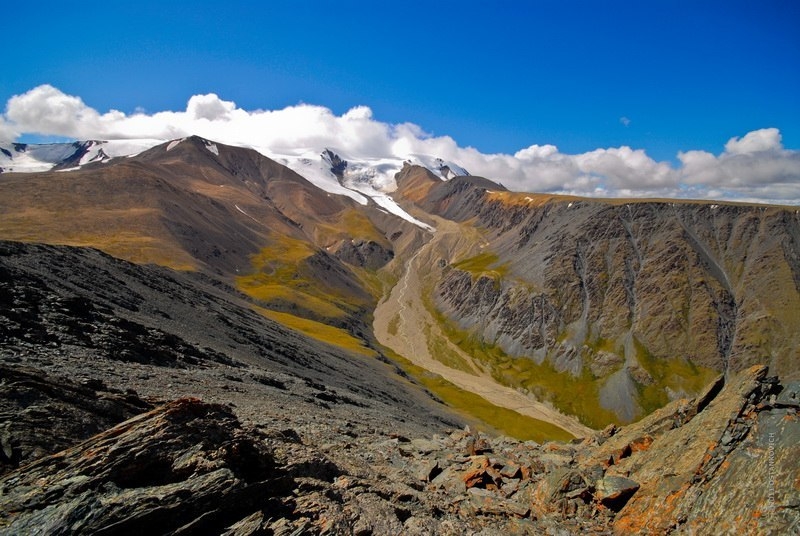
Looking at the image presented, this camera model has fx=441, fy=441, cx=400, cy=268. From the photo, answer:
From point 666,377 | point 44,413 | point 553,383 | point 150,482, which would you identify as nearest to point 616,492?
point 150,482

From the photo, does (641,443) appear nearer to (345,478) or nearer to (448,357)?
(345,478)

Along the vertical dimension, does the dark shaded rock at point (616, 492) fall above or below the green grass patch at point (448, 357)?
above

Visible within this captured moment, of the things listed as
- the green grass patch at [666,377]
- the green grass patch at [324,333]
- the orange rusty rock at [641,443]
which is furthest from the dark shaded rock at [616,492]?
the green grass patch at [666,377]

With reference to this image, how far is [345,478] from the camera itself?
2033 cm

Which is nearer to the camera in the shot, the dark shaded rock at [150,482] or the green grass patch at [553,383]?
the dark shaded rock at [150,482]

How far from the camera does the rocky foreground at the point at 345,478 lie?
12883 mm

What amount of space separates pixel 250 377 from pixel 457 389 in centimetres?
9796

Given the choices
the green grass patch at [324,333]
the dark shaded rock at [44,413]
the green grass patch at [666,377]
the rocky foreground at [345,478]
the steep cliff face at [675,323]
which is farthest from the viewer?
the steep cliff face at [675,323]

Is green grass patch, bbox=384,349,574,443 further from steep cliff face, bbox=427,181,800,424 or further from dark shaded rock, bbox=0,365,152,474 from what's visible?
dark shaded rock, bbox=0,365,152,474

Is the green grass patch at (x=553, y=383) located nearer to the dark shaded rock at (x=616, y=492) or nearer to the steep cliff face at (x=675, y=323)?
the steep cliff face at (x=675, y=323)

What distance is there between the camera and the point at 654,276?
19375 cm

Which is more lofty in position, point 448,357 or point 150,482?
point 150,482

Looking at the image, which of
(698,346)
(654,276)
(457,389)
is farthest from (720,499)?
(654,276)

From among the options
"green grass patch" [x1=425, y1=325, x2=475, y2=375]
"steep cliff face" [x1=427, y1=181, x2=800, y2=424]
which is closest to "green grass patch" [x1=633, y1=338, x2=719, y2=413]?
"steep cliff face" [x1=427, y1=181, x2=800, y2=424]
